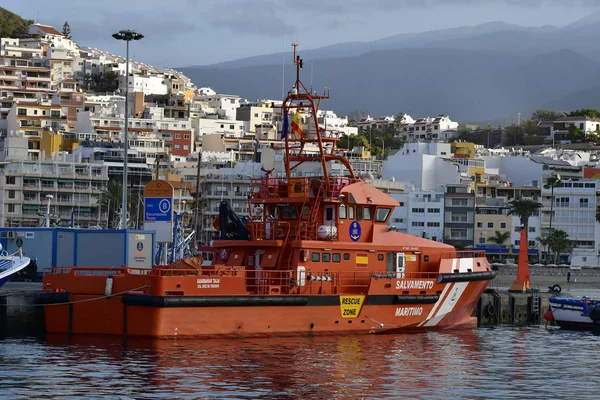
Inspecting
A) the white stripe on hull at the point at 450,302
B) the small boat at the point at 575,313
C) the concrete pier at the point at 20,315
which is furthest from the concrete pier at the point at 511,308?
the concrete pier at the point at 20,315

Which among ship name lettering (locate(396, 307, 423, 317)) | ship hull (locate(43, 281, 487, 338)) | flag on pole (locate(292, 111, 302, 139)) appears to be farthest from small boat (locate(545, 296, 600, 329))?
flag on pole (locate(292, 111, 302, 139))

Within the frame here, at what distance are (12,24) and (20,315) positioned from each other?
405 ft

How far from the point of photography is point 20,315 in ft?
96.4

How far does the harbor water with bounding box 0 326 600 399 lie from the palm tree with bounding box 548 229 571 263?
180ft

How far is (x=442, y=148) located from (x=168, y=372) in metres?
80.8

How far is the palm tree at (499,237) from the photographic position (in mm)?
85000

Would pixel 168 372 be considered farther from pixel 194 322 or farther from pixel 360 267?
pixel 360 267

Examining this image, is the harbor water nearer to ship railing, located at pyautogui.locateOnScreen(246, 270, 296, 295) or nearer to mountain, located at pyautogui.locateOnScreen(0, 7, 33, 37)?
ship railing, located at pyautogui.locateOnScreen(246, 270, 296, 295)

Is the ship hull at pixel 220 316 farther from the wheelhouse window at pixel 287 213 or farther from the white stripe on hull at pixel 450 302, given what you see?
the wheelhouse window at pixel 287 213

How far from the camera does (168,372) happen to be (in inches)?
925

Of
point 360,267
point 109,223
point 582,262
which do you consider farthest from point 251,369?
point 582,262

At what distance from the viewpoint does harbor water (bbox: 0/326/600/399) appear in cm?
2181

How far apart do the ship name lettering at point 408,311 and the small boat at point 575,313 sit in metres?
7.88

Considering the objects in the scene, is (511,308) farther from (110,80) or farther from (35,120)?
(110,80)
